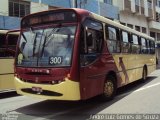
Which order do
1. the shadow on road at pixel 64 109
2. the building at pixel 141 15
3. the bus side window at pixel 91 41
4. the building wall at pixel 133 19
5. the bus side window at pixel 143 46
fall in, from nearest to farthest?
the shadow on road at pixel 64 109
the bus side window at pixel 91 41
the bus side window at pixel 143 46
the building at pixel 141 15
the building wall at pixel 133 19

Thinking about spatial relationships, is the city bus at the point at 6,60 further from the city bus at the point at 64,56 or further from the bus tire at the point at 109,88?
the bus tire at the point at 109,88

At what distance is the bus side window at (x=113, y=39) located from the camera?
9.99 metres

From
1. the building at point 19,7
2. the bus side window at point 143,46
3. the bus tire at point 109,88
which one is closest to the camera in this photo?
the bus tire at point 109,88

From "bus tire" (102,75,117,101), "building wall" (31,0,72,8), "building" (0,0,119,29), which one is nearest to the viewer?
"bus tire" (102,75,117,101)

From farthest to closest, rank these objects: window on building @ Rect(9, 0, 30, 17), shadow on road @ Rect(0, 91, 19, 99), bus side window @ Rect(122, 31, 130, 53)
A: 1. window on building @ Rect(9, 0, 30, 17)
2. shadow on road @ Rect(0, 91, 19, 99)
3. bus side window @ Rect(122, 31, 130, 53)

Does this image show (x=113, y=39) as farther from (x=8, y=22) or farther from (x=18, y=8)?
(x=18, y=8)

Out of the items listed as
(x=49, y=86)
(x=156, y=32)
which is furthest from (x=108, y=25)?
(x=156, y=32)

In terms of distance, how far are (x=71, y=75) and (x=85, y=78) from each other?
552 millimetres

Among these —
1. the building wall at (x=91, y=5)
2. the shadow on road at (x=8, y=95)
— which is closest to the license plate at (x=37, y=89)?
the shadow on road at (x=8, y=95)

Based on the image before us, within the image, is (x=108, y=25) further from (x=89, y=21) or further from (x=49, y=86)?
(x=49, y=86)

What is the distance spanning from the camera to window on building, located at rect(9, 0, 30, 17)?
22.2 meters

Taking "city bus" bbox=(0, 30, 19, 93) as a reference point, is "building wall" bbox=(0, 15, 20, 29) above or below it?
above

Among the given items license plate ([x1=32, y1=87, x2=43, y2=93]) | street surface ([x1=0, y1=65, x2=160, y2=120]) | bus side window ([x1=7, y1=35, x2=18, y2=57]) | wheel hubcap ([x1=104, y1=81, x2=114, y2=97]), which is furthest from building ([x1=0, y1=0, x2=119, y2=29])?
license plate ([x1=32, y1=87, x2=43, y2=93])

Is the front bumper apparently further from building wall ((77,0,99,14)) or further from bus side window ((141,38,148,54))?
building wall ((77,0,99,14))
